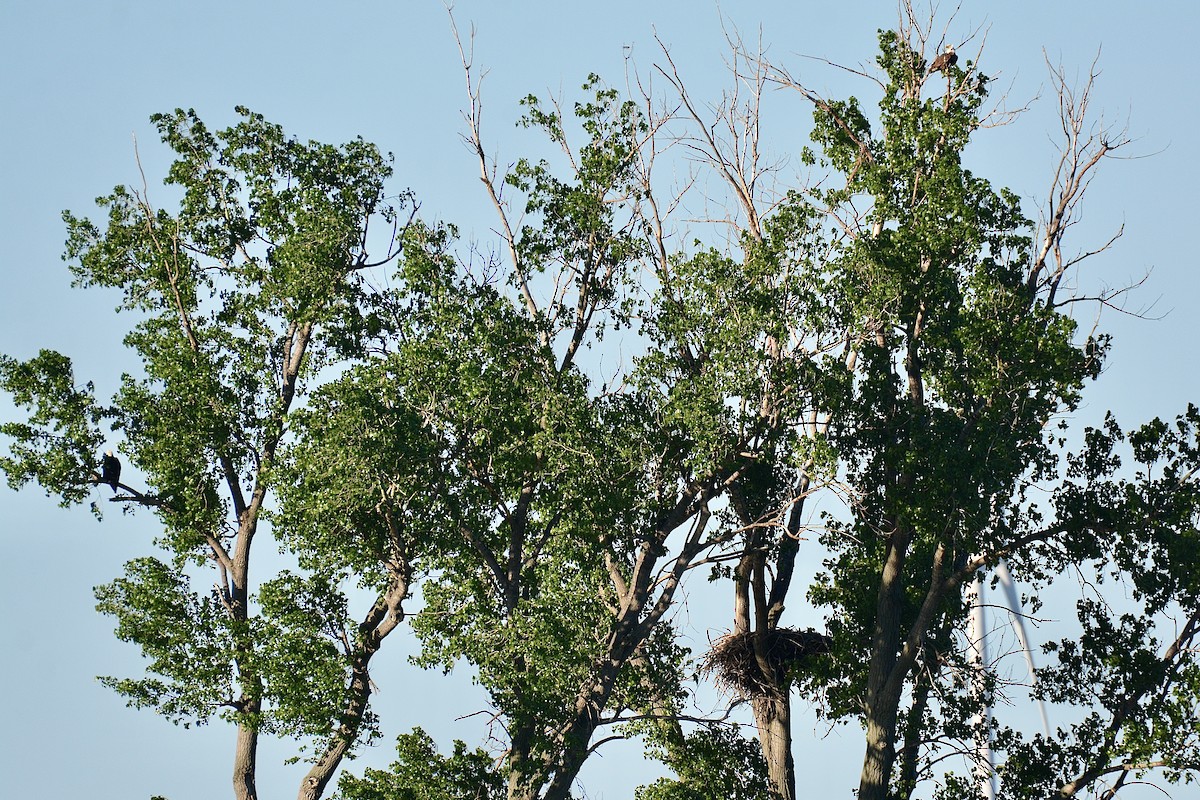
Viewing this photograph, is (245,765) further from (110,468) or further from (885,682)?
(885,682)

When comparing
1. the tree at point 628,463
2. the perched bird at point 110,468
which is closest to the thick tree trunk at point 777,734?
the tree at point 628,463

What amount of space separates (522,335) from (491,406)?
1.17 m

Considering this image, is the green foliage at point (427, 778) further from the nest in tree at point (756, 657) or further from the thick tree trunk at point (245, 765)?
the nest in tree at point (756, 657)

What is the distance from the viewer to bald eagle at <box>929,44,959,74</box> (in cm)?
2050

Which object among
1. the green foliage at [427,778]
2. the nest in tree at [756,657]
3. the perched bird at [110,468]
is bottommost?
the green foliage at [427,778]

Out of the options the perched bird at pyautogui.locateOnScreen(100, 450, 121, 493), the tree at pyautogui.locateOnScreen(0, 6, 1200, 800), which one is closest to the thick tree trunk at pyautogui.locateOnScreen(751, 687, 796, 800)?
the tree at pyautogui.locateOnScreen(0, 6, 1200, 800)

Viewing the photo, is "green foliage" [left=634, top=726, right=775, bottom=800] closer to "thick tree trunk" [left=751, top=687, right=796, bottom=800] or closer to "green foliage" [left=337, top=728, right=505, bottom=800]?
"thick tree trunk" [left=751, top=687, right=796, bottom=800]

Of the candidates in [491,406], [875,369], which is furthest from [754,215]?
[491,406]

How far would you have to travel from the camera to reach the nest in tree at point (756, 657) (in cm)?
2125

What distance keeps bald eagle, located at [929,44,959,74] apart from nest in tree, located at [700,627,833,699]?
25.6 feet

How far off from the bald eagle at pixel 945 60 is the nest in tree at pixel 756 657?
780 centimetres

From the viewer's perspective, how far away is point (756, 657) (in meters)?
21.3

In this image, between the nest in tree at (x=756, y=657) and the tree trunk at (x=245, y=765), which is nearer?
the tree trunk at (x=245, y=765)

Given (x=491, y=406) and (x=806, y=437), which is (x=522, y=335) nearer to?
(x=491, y=406)
